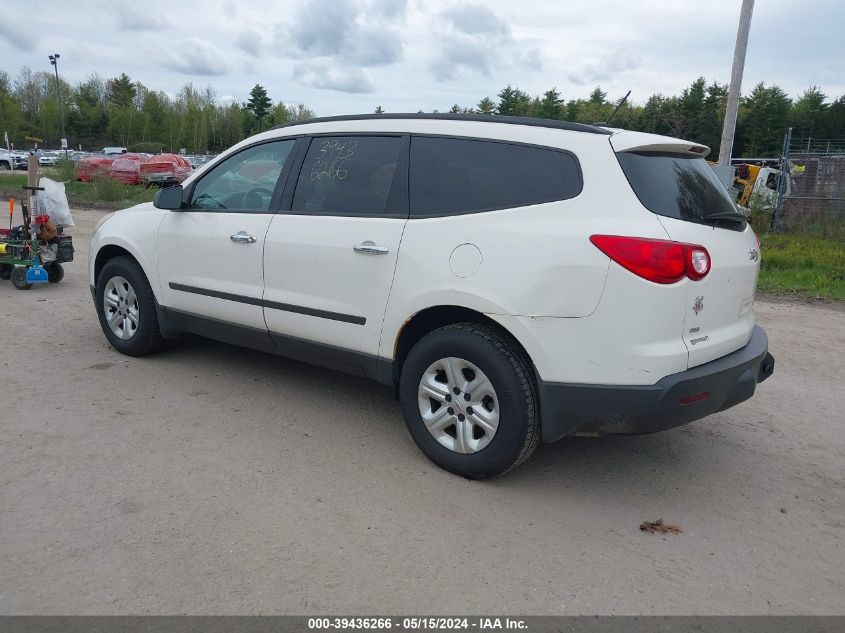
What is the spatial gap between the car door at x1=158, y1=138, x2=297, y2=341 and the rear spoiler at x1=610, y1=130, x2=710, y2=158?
86.1 inches

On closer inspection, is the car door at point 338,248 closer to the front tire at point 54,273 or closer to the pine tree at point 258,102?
the front tire at point 54,273

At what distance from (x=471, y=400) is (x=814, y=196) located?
45.8ft

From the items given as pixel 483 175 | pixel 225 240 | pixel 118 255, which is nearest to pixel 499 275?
pixel 483 175

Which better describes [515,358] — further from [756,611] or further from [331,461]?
[756,611]

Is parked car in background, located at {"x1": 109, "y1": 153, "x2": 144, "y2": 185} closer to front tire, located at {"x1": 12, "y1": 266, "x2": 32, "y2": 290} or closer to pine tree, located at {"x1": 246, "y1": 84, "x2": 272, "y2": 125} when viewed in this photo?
front tire, located at {"x1": 12, "y1": 266, "x2": 32, "y2": 290}

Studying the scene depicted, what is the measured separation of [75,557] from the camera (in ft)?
9.91

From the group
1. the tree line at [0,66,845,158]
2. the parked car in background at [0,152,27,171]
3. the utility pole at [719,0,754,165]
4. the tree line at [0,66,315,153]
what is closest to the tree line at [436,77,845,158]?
the tree line at [0,66,845,158]

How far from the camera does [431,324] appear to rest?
4059mm

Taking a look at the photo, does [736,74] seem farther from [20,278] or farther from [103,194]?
[103,194]

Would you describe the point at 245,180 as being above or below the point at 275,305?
above

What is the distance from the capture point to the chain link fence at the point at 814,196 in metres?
14.0

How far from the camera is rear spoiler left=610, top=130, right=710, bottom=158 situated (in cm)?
359

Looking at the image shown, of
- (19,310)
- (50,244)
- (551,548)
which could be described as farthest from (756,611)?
(50,244)
